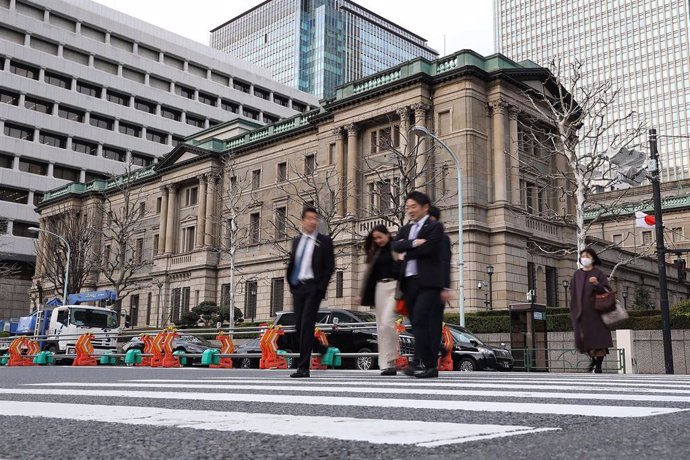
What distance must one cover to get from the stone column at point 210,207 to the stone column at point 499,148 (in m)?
22.3

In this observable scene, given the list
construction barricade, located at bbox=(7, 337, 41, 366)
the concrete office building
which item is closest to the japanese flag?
construction barricade, located at bbox=(7, 337, 41, 366)

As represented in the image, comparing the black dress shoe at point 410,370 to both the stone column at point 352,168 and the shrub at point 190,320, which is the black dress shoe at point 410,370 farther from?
the shrub at point 190,320

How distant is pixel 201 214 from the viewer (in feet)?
166

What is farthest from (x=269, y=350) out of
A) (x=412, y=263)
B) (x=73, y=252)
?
(x=73, y=252)

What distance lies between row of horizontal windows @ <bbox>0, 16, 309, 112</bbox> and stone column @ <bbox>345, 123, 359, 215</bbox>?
160 ft

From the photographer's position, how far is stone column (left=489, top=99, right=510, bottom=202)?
121ft

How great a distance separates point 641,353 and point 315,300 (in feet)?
48.8

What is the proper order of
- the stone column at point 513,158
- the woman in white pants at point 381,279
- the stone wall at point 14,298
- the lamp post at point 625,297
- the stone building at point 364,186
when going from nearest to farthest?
the woman in white pants at point 381,279
the stone building at point 364,186
the stone column at point 513,158
the lamp post at point 625,297
the stone wall at point 14,298

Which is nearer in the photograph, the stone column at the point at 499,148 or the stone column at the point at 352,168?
the stone column at the point at 499,148

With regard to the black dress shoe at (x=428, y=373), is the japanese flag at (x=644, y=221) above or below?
above

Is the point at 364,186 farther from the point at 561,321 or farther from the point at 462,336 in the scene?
the point at 462,336

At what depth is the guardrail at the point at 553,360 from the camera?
21.5 metres

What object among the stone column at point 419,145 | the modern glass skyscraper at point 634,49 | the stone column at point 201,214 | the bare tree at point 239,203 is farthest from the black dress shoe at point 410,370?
the modern glass skyscraper at point 634,49

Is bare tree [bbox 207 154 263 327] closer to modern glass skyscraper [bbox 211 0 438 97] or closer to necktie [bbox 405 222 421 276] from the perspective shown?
necktie [bbox 405 222 421 276]
